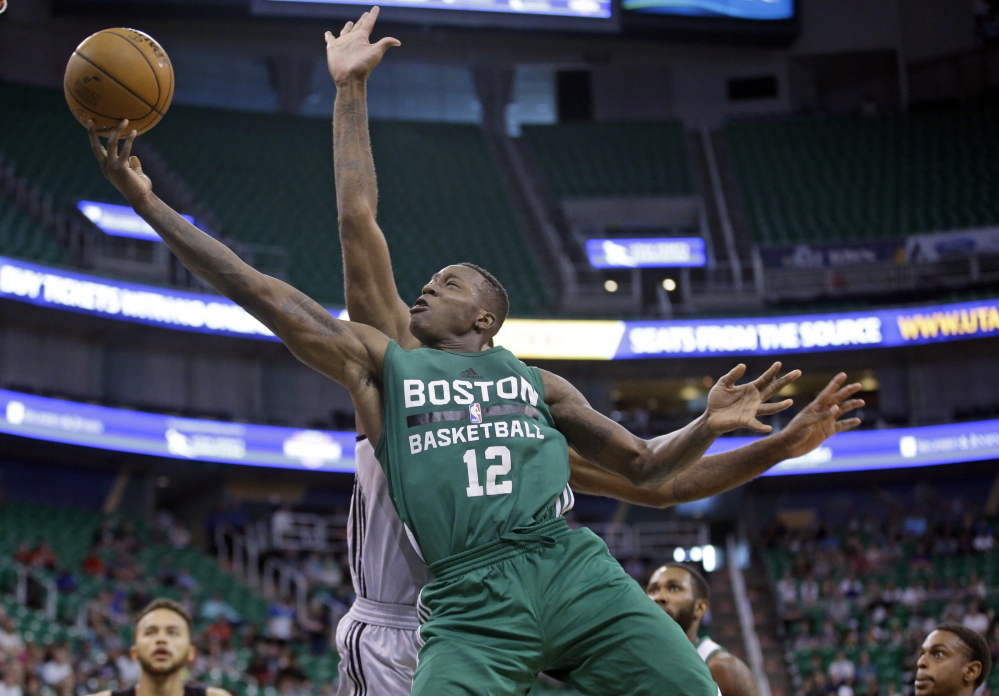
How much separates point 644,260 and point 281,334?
22.0 m

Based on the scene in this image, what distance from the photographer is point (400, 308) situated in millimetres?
4395

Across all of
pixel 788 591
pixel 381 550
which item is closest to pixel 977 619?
pixel 788 591

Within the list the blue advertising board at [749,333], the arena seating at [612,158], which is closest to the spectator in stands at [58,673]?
the blue advertising board at [749,333]

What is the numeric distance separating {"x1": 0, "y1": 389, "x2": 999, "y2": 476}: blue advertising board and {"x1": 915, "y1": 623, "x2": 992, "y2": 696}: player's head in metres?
14.6

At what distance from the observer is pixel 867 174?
2788cm

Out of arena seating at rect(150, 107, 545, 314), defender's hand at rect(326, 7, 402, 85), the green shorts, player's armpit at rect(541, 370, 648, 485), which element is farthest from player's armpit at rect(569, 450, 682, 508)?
arena seating at rect(150, 107, 545, 314)

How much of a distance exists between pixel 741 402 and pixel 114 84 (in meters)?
2.45

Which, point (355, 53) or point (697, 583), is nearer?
point (355, 53)

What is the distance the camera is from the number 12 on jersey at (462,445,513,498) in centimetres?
342

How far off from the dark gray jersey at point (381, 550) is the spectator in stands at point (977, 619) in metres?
15.5

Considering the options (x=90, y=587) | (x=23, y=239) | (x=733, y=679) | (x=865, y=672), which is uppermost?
(x=23, y=239)

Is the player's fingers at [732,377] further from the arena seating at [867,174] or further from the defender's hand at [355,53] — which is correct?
the arena seating at [867,174]

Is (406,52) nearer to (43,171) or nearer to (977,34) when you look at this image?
(43,171)

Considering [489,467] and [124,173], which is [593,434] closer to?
[489,467]
